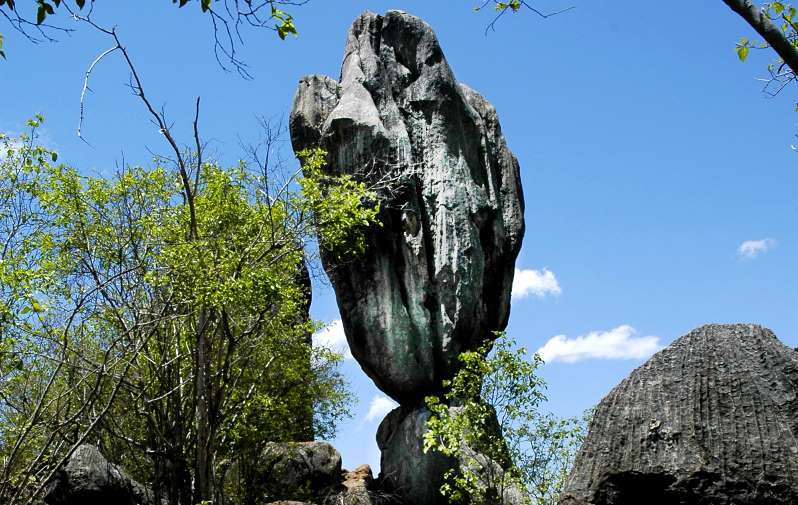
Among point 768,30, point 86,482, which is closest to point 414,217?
point 86,482

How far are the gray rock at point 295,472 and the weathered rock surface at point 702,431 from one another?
10616 millimetres

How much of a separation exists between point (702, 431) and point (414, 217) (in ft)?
37.9

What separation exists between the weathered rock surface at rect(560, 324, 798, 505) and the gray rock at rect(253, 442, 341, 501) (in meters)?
10.6

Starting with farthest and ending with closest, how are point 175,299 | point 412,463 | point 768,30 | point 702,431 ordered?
point 412,463
point 175,299
point 702,431
point 768,30

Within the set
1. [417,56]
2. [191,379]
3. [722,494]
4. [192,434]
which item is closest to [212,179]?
[191,379]

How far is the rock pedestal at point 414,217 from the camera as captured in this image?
17.0 m

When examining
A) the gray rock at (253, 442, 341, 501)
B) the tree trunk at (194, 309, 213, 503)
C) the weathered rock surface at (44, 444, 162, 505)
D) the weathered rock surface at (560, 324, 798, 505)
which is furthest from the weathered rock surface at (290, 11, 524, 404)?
the weathered rock surface at (560, 324, 798, 505)

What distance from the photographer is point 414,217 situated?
57.2 ft

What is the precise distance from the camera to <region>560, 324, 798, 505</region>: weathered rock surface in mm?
5973

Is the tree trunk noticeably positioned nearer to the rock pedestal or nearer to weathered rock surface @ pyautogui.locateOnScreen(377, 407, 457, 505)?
weathered rock surface @ pyautogui.locateOnScreen(377, 407, 457, 505)

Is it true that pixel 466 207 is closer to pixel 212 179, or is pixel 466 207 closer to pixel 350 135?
pixel 350 135

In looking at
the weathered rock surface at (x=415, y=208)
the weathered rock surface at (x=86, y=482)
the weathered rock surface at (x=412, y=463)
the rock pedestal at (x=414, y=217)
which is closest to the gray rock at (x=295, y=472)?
the weathered rock surface at (x=412, y=463)

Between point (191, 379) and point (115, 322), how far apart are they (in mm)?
1490

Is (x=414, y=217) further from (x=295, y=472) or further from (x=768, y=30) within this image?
(x=768, y=30)
